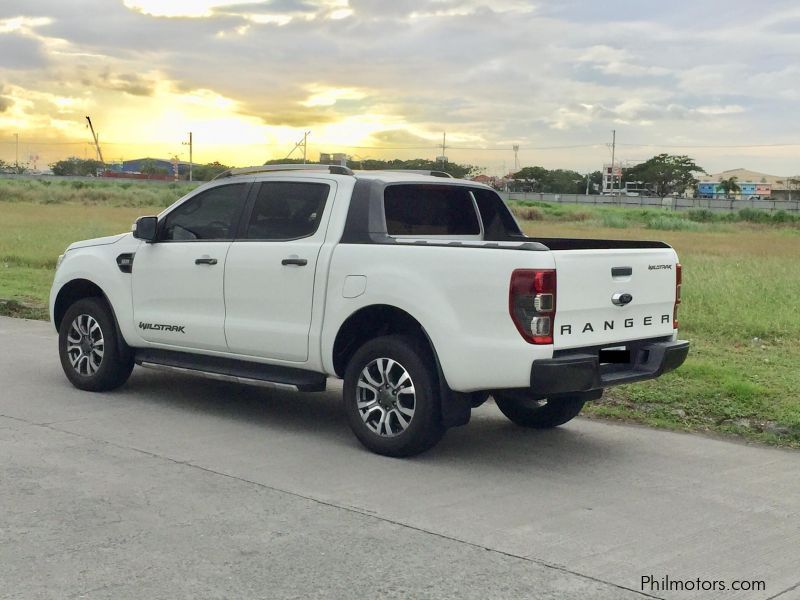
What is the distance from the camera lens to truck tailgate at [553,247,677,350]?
6.20 m

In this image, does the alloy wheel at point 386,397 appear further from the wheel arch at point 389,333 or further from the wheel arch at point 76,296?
the wheel arch at point 76,296

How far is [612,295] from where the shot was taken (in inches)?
256

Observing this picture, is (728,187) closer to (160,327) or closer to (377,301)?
(160,327)

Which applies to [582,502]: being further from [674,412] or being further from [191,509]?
[674,412]

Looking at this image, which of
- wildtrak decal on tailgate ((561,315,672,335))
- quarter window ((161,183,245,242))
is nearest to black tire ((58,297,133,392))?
quarter window ((161,183,245,242))

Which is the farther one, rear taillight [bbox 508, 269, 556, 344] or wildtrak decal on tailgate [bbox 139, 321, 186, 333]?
wildtrak decal on tailgate [bbox 139, 321, 186, 333]

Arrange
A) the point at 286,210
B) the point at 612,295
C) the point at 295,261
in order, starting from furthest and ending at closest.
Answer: the point at 286,210 < the point at 295,261 < the point at 612,295

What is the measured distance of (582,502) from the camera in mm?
5742

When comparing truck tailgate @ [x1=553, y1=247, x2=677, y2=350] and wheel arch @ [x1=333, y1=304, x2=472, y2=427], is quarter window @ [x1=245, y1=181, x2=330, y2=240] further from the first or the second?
truck tailgate @ [x1=553, y1=247, x2=677, y2=350]

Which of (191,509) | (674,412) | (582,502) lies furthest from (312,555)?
(674,412)

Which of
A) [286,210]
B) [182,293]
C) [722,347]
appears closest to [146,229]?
[182,293]

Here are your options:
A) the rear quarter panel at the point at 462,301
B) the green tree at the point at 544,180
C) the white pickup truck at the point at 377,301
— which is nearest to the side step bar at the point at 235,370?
the white pickup truck at the point at 377,301

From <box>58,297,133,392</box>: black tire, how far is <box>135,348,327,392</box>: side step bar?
0.67ft

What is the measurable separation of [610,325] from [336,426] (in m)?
2.28
